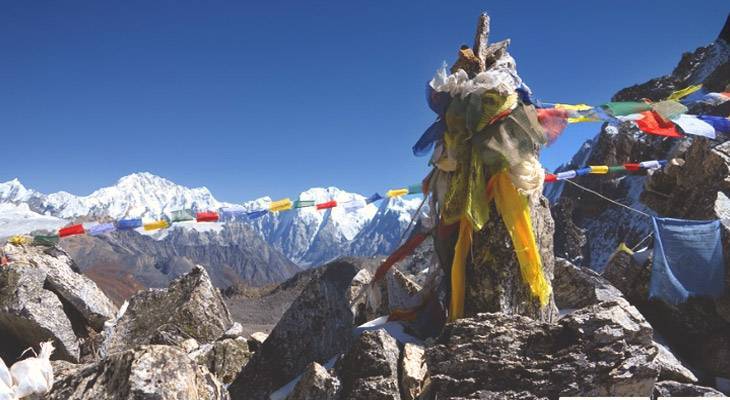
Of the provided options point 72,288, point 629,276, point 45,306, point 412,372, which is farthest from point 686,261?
point 72,288

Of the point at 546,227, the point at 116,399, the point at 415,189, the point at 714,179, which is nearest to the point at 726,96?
the point at 714,179

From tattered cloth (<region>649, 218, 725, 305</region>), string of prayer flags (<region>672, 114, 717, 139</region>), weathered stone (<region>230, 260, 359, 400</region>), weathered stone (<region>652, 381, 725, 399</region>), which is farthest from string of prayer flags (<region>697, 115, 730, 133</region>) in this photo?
weathered stone (<region>230, 260, 359, 400</region>)

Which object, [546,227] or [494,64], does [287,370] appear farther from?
[494,64]

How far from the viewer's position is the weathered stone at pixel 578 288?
719 cm

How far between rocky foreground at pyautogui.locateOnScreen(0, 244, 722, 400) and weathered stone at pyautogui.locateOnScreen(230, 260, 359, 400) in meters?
0.01

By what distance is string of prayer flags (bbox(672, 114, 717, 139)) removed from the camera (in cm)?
971

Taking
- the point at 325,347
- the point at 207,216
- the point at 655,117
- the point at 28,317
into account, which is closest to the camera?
the point at 325,347

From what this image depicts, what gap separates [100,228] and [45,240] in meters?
1.93

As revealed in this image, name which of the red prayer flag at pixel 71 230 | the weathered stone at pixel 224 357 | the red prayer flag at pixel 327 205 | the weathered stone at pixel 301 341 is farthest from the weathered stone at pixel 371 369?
the red prayer flag at pixel 71 230

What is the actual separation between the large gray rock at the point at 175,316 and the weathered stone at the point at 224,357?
68 centimetres

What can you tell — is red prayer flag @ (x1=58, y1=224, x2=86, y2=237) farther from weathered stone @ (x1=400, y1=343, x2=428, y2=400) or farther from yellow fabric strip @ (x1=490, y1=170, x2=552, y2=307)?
yellow fabric strip @ (x1=490, y1=170, x2=552, y2=307)

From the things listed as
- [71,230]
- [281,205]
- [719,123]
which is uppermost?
[719,123]

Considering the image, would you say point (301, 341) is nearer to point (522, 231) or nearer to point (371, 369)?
point (371, 369)

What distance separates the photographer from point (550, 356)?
171 inches
